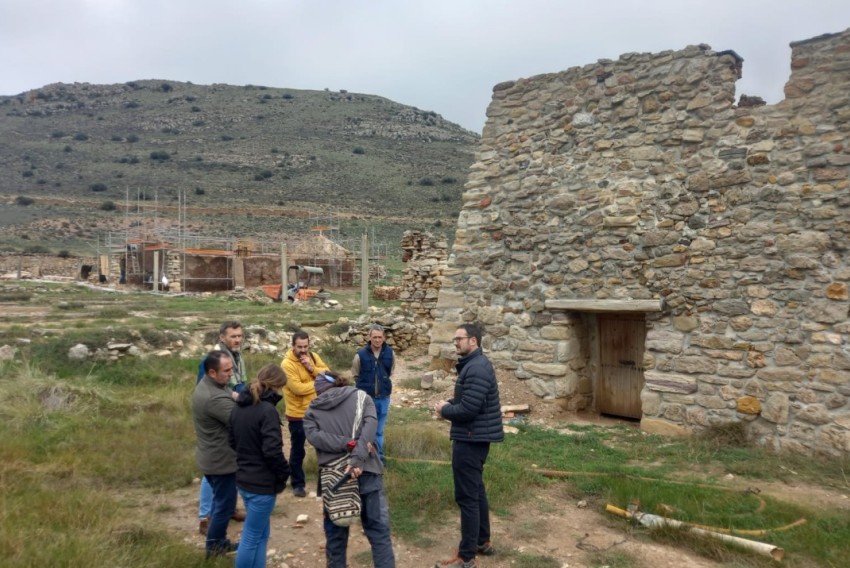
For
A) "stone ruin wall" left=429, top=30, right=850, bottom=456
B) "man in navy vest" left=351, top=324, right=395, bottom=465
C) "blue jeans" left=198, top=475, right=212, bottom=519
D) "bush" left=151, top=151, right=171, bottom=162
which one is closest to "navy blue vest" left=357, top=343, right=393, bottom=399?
"man in navy vest" left=351, top=324, right=395, bottom=465

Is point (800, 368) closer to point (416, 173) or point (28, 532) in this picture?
point (28, 532)

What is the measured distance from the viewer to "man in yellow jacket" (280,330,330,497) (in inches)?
210

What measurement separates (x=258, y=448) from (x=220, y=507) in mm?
817

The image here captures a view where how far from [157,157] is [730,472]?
60.4 meters

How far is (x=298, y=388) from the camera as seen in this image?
17.5 ft

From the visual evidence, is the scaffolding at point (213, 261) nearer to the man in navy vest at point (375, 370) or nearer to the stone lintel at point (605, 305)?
the stone lintel at point (605, 305)

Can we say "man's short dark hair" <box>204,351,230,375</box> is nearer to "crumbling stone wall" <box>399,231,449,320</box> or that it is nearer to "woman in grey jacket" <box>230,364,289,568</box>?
"woman in grey jacket" <box>230,364,289,568</box>

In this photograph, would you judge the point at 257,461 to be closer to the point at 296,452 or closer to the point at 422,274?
the point at 296,452

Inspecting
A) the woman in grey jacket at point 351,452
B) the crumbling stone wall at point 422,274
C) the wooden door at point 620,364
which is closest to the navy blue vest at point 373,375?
the woman in grey jacket at point 351,452

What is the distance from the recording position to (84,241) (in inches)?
1634

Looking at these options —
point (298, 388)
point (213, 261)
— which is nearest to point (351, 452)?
point (298, 388)

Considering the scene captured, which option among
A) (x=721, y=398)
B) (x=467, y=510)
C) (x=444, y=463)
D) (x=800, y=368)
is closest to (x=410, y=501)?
(x=444, y=463)

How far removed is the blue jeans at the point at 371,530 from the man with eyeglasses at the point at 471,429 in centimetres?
62

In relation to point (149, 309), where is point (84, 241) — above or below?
above
